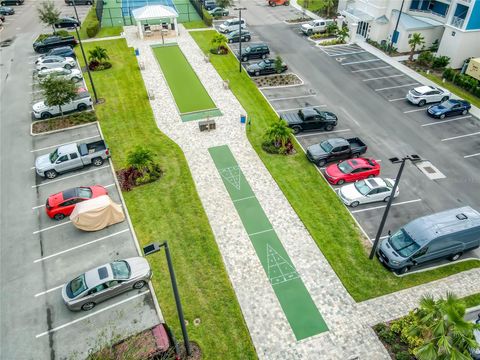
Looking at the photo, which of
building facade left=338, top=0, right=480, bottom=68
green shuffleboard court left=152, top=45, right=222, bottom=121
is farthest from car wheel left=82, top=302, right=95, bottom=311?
building facade left=338, top=0, right=480, bottom=68

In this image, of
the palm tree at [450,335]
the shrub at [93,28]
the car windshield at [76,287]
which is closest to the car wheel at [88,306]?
the car windshield at [76,287]

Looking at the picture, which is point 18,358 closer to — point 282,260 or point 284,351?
point 284,351

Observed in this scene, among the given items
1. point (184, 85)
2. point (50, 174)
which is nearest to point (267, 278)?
point (50, 174)

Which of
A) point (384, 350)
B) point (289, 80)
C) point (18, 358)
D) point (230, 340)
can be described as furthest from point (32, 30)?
point (384, 350)

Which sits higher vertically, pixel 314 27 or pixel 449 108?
pixel 314 27

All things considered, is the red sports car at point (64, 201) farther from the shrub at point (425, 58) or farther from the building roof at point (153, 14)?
the shrub at point (425, 58)

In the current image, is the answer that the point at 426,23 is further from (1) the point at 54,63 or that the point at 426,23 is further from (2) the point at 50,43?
(2) the point at 50,43
